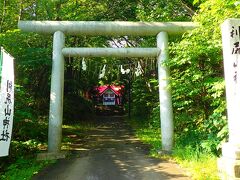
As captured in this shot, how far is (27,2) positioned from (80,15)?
2.77 meters

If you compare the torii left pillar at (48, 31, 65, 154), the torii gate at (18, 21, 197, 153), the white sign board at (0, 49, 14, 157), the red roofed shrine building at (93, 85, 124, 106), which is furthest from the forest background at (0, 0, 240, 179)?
the red roofed shrine building at (93, 85, 124, 106)

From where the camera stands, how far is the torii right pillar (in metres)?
5.64

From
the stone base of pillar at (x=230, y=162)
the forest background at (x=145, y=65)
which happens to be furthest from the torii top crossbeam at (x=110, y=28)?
the stone base of pillar at (x=230, y=162)

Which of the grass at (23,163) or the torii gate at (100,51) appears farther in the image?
the torii gate at (100,51)

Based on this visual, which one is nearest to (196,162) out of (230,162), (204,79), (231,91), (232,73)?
(230,162)

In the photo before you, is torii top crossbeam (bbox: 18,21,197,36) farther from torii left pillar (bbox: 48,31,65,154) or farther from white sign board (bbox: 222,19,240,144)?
white sign board (bbox: 222,19,240,144)

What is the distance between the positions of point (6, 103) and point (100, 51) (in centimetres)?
486

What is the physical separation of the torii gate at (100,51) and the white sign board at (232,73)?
13.0 feet

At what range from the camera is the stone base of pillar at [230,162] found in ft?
17.8

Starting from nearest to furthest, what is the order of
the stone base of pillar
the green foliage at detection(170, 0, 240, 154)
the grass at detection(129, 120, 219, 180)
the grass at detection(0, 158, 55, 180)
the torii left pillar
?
the stone base of pillar → the grass at detection(129, 120, 219, 180) → the green foliage at detection(170, 0, 240, 154) → the grass at detection(0, 158, 55, 180) → the torii left pillar

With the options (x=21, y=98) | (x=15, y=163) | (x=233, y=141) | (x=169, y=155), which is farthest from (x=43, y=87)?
(x=233, y=141)

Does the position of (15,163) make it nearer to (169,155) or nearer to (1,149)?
(1,149)

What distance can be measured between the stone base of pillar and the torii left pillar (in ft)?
18.8

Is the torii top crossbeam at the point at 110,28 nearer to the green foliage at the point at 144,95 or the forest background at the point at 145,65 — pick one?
the forest background at the point at 145,65
